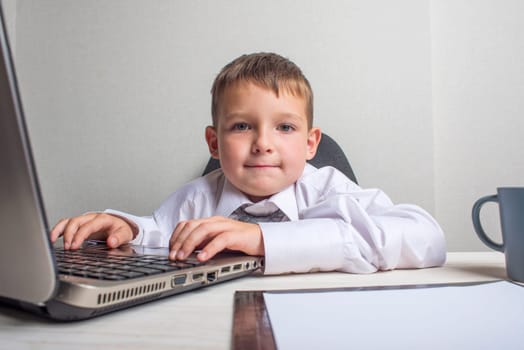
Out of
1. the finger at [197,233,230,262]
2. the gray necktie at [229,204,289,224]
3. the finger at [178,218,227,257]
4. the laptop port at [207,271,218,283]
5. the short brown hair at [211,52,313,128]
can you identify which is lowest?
the gray necktie at [229,204,289,224]

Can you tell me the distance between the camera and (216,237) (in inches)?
20.6

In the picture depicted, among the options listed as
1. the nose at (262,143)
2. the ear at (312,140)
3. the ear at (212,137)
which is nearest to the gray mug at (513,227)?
the nose at (262,143)

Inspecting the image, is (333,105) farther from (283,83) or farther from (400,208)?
(400,208)

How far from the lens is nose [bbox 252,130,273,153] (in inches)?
32.4

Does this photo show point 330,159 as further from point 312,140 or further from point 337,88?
point 337,88

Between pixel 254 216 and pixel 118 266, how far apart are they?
0.56m

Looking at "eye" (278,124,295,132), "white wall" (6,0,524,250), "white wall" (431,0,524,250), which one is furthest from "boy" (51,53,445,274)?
"white wall" (431,0,524,250)

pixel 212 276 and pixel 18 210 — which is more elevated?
pixel 18 210

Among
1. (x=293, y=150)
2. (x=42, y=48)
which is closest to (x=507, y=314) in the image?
(x=293, y=150)

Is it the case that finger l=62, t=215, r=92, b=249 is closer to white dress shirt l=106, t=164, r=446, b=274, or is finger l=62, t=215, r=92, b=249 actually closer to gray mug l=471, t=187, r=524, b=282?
white dress shirt l=106, t=164, r=446, b=274

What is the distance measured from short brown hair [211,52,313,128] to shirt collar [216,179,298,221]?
0.17 metres

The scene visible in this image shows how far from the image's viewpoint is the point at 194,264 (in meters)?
0.44

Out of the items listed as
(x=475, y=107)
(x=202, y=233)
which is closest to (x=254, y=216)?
(x=202, y=233)

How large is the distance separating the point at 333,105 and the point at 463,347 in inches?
47.7
